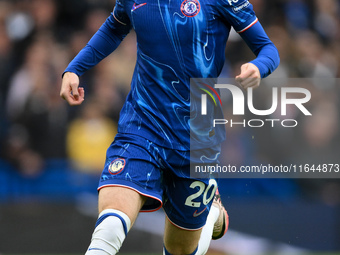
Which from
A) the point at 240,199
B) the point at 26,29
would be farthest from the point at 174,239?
the point at 26,29

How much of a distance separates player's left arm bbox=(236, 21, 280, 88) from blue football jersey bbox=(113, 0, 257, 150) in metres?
0.07

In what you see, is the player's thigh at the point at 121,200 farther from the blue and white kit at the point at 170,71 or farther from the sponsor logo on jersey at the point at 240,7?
the sponsor logo on jersey at the point at 240,7

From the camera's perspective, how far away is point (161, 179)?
438 cm

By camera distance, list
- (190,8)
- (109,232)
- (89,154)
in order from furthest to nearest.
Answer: (89,154) < (190,8) < (109,232)

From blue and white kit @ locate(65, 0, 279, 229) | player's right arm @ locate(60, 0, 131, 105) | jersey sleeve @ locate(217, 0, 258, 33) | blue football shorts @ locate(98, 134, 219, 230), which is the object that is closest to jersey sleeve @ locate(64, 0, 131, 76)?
player's right arm @ locate(60, 0, 131, 105)

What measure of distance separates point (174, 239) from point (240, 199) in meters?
3.43

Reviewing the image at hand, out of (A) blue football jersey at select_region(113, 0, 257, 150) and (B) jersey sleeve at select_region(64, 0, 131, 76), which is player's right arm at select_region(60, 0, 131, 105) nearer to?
(B) jersey sleeve at select_region(64, 0, 131, 76)

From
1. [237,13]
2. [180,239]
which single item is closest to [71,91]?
[237,13]

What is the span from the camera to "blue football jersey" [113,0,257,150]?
4324mm

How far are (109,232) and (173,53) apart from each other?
120 centimetres

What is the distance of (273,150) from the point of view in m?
8.41

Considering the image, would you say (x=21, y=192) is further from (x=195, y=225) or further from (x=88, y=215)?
(x=195, y=225)

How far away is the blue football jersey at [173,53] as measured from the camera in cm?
432

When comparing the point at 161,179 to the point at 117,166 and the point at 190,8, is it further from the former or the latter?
the point at 190,8
